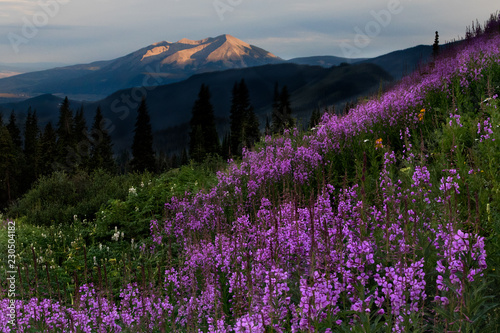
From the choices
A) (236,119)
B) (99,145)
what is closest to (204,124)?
(236,119)

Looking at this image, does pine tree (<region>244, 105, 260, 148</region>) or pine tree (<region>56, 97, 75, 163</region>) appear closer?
pine tree (<region>244, 105, 260, 148</region>)

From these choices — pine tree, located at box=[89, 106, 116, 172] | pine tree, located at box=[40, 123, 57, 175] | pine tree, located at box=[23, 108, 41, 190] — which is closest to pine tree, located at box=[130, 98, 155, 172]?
pine tree, located at box=[89, 106, 116, 172]

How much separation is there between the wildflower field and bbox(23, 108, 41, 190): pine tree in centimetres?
6149

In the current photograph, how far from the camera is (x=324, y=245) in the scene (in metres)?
3.61

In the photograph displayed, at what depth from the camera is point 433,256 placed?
3809 millimetres

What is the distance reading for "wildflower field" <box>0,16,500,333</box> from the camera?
9.93ft

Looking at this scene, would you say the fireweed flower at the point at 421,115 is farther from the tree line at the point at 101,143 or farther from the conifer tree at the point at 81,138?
the conifer tree at the point at 81,138

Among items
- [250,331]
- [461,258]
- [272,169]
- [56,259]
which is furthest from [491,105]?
[56,259]

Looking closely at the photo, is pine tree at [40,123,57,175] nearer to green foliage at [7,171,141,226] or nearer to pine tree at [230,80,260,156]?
pine tree at [230,80,260,156]

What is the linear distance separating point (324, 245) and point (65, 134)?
75179mm

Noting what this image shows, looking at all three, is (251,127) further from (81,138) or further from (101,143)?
(81,138)

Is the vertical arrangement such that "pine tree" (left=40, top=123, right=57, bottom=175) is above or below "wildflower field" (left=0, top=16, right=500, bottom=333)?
below

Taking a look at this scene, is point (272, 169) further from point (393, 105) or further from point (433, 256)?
point (433, 256)

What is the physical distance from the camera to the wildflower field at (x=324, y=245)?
3.03 metres
